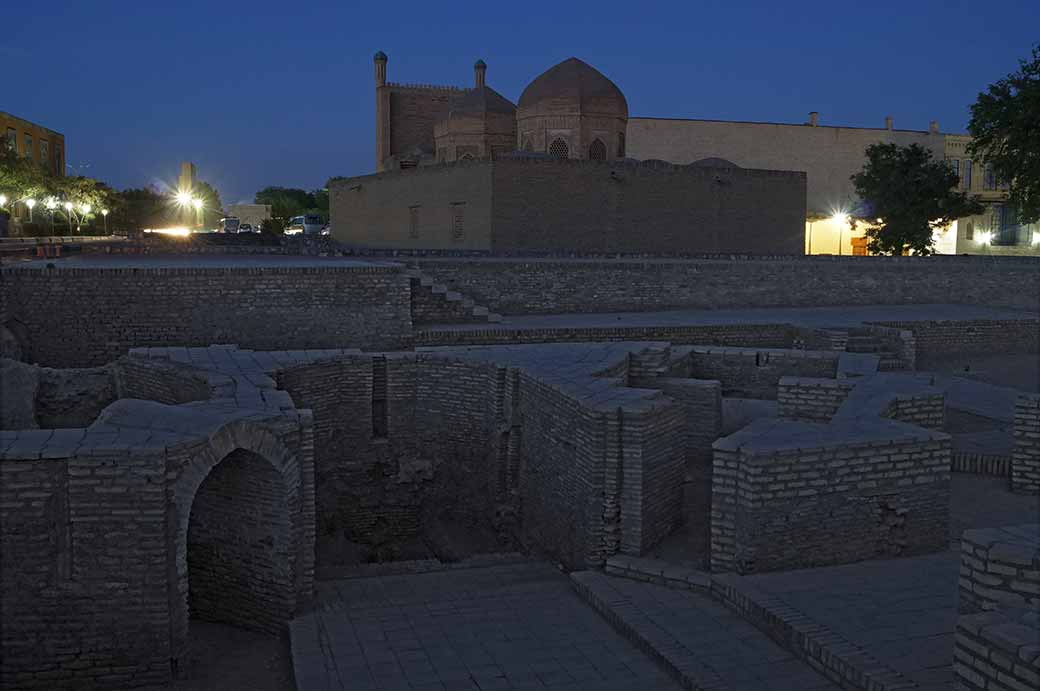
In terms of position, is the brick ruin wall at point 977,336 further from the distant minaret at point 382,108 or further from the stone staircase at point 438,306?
the distant minaret at point 382,108

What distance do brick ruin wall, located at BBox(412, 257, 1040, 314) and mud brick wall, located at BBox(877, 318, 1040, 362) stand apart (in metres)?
0.03

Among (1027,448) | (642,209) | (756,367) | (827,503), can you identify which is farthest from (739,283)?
(827,503)

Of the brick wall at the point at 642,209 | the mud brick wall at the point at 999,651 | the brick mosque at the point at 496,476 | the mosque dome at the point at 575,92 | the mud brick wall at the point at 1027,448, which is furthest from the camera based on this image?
the mosque dome at the point at 575,92

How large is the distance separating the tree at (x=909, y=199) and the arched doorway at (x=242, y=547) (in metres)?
24.8

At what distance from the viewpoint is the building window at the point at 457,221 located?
23.4 m

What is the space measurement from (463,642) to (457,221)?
18.1m

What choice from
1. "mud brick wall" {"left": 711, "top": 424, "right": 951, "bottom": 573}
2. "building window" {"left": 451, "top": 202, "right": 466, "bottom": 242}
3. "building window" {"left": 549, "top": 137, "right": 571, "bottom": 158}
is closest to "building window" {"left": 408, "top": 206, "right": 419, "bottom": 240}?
"building window" {"left": 451, "top": 202, "right": 466, "bottom": 242}

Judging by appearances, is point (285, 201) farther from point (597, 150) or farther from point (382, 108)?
point (597, 150)

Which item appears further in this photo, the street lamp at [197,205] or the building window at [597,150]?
the street lamp at [197,205]

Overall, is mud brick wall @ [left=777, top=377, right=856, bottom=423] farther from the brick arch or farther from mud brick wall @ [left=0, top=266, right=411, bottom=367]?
mud brick wall @ [left=0, top=266, right=411, bottom=367]

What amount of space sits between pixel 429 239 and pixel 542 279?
7.88 metres

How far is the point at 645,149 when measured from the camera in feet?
124

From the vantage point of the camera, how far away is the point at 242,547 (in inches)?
284

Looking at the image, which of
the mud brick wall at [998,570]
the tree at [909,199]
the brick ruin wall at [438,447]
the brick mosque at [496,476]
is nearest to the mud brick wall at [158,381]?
the brick mosque at [496,476]
